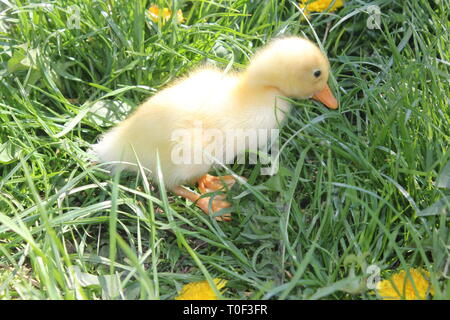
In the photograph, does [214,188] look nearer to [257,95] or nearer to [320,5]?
[257,95]

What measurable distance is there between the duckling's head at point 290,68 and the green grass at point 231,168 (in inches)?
5.1

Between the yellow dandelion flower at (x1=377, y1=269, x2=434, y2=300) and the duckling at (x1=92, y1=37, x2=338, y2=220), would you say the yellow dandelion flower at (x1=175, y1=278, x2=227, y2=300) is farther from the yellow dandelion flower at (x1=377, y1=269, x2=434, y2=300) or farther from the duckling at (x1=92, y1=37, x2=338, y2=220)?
the yellow dandelion flower at (x1=377, y1=269, x2=434, y2=300)

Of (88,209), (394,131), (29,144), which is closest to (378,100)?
(394,131)

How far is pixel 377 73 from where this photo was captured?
92.7 inches

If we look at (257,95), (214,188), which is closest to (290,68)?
(257,95)

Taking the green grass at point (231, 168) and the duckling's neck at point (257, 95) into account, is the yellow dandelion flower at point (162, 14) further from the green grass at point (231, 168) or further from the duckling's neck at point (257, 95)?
the duckling's neck at point (257, 95)

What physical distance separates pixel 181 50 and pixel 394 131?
34.4 inches

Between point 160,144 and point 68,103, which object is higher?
point 68,103

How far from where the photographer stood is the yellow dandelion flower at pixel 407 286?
5.31 feet

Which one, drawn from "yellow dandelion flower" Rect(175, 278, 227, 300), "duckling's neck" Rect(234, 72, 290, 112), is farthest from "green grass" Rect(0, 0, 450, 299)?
"duckling's neck" Rect(234, 72, 290, 112)

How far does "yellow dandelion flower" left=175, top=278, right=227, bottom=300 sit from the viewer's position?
5.73 ft
